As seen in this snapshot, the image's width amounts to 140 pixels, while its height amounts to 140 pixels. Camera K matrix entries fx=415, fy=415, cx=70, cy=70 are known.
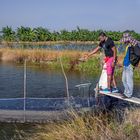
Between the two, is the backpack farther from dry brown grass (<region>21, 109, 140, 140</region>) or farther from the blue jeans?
dry brown grass (<region>21, 109, 140, 140</region>)

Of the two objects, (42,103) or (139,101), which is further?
(42,103)

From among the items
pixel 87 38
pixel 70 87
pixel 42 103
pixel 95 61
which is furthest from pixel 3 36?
pixel 42 103

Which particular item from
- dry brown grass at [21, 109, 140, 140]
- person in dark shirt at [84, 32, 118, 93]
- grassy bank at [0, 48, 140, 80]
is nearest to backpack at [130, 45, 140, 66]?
person in dark shirt at [84, 32, 118, 93]

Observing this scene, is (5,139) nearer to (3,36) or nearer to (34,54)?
(34,54)

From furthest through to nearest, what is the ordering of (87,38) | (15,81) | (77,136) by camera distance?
1. (87,38)
2. (15,81)
3. (77,136)

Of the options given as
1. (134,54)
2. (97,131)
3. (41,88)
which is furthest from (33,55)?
(97,131)

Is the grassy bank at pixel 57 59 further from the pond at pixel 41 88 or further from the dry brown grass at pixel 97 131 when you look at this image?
the dry brown grass at pixel 97 131

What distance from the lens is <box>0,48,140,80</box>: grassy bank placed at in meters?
23.6

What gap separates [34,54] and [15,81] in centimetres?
991

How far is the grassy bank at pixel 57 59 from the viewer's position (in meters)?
23.6

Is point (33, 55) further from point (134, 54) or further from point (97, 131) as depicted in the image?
point (97, 131)

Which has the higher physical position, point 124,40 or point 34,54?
point 124,40

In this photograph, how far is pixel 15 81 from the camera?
19.9 metres

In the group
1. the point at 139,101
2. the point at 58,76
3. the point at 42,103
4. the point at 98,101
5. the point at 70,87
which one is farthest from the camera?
the point at 58,76
